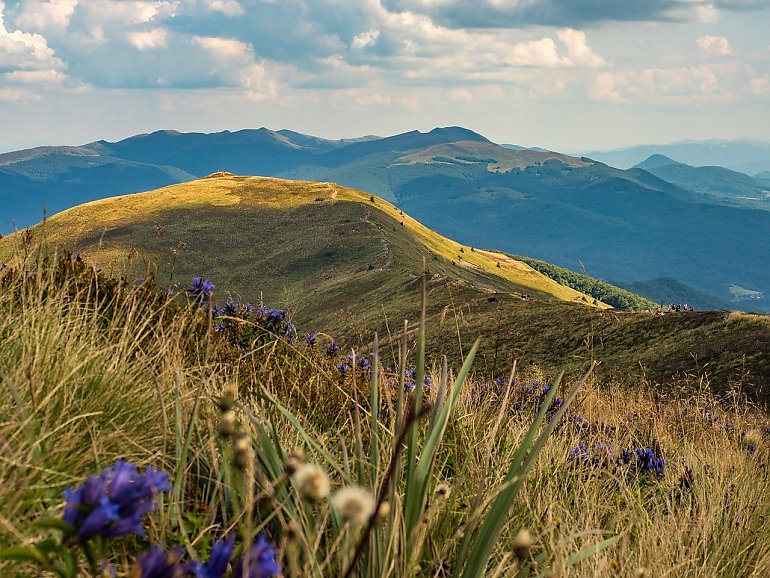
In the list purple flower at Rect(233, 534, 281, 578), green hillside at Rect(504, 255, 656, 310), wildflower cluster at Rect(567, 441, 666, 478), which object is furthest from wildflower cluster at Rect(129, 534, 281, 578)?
green hillside at Rect(504, 255, 656, 310)

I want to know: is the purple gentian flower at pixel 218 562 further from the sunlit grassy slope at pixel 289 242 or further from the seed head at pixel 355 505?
the sunlit grassy slope at pixel 289 242

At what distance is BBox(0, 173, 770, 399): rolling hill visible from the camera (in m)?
23.1

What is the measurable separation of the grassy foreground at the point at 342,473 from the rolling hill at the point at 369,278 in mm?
609

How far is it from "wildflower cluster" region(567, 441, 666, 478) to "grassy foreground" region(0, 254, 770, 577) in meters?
0.02

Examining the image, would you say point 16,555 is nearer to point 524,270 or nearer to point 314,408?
point 314,408

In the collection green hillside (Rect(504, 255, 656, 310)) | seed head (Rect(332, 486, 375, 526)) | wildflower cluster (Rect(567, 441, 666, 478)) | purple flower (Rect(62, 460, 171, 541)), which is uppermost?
seed head (Rect(332, 486, 375, 526))

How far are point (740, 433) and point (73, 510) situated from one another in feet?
19.6

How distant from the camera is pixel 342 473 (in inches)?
95.1

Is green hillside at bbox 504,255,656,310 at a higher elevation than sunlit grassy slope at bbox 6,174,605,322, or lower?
lower

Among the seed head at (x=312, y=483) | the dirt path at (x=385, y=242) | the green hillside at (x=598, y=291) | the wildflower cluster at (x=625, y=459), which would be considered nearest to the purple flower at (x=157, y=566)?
the seed head at (x=312, y=483)

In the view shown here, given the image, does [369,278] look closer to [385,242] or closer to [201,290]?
[385,242]

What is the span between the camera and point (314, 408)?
459cm

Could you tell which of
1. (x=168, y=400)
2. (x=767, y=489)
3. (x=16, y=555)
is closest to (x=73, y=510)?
(x=16, y=555)

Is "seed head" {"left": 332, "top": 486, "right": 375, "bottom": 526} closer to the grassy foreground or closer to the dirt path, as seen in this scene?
the grassy foreground
